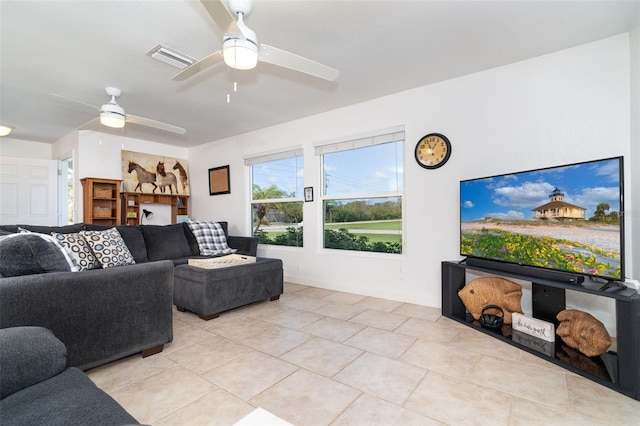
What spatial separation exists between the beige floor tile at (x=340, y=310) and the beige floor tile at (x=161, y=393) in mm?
1439

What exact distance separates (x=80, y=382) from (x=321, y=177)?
11.3 feet

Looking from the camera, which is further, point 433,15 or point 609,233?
point 433,15

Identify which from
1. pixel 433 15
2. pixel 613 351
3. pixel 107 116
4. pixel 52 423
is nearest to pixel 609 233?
pixel 613 351

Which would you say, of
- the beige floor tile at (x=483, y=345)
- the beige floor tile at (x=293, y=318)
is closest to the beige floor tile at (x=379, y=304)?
the beige floor tile at (x=293, y=318)

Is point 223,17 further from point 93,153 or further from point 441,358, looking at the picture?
point 93,153

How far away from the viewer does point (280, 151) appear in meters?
4.55

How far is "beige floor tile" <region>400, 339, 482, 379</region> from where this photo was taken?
1.90m

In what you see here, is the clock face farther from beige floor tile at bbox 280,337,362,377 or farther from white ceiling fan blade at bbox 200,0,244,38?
white ceiling fan blade at bbox 200,0,244,38

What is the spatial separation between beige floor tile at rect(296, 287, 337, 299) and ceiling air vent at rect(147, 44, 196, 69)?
9.30ft

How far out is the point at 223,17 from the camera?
161 centimetres

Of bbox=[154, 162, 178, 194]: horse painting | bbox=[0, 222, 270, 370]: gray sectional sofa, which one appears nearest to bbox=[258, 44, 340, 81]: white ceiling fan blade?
bbox=[0, 222, 270, 370]: gray sectional sofa

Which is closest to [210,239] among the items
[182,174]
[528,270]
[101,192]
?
[101,192]

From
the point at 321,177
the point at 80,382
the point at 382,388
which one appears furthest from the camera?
the point at 321,177

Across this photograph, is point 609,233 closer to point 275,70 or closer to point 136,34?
point 275,70
